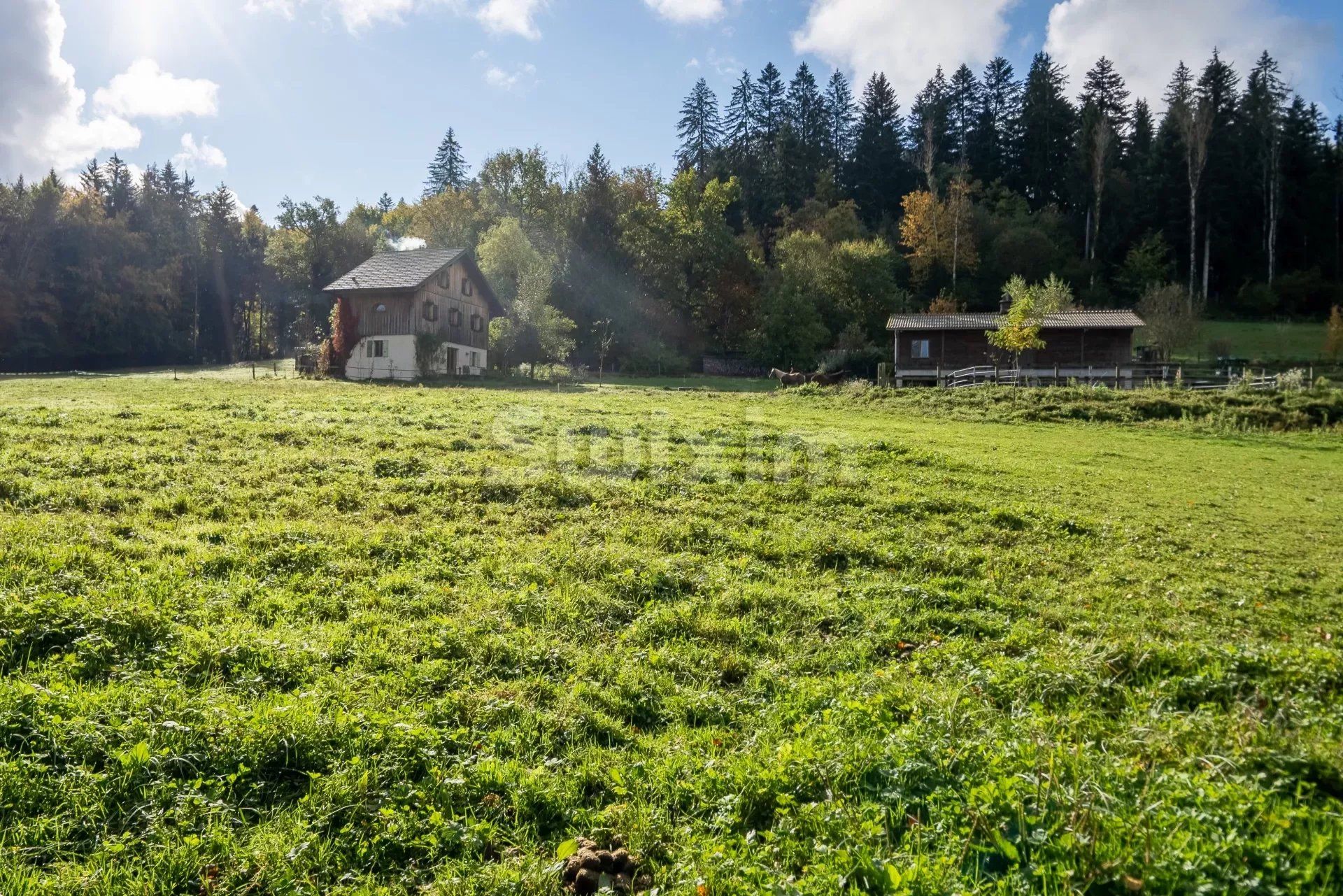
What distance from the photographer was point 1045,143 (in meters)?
76.1

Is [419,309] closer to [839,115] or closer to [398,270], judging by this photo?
[398,270]

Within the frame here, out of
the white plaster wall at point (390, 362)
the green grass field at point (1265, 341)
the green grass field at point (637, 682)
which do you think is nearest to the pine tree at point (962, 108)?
the green grass field at point (1265, 341)

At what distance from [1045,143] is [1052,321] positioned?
4099cm

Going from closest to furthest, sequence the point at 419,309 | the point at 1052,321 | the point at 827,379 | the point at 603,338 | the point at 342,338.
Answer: the point at 827,379 → the point at 419,309 → the point at 342,338 → the point at 1052,321 → the point at 603,338

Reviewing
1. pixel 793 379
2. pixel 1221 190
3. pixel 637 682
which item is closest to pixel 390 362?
pixel 793 379

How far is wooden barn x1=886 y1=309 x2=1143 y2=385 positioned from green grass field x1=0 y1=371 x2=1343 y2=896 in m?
36.8

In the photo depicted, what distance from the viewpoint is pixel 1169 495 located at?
13797 mm

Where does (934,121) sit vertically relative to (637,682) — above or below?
above

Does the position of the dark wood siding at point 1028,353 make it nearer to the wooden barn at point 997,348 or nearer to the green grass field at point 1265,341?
the wooden barn at point 997,348

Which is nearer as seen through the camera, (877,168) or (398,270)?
(398,270)

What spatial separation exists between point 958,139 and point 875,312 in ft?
117

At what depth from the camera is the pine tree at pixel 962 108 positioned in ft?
265

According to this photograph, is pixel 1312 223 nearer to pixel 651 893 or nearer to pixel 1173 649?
pixel 1173 649

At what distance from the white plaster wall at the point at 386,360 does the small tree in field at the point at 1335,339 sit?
192ft
